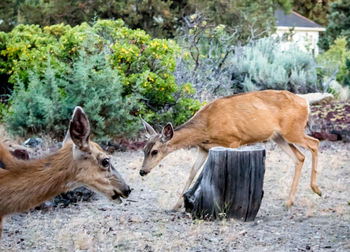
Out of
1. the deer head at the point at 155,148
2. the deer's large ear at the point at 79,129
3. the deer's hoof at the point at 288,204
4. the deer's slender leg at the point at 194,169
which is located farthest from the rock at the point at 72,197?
the deer's large ear at the point at 79,129

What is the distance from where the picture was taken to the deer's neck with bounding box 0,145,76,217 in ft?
14.2

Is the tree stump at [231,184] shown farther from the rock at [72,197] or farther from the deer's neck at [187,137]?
the rock at [72,197]

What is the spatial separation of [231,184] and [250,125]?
208cm

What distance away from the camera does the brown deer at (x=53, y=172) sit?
171 inches

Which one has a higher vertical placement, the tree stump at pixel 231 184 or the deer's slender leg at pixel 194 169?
the tree stump at pixel 231 184

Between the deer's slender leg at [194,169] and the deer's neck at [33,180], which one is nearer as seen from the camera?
the deer's neck at [33,180]

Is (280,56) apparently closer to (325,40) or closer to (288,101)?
(288,101)

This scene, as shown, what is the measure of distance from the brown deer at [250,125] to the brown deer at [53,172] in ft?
11.4

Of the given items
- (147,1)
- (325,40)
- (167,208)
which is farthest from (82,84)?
(325,40)

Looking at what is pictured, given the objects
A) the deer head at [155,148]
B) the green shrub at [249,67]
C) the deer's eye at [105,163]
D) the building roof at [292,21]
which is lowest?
the building roof at [292,21]

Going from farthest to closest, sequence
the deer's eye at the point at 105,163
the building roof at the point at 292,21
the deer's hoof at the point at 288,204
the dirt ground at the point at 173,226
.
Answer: the building roof at the point at 292,21 → the deer's hoof at the point at 288,204 → the dirt ground at the point at 173,226 → the deer's eye at the point at 105,163

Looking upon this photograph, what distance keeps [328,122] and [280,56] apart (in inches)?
202

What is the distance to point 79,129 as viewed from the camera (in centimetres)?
432

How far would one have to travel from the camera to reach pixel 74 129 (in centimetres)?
429
